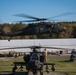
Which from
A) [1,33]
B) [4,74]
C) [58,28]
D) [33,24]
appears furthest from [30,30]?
[4,74]

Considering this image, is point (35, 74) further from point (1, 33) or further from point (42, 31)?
point (1, 33)

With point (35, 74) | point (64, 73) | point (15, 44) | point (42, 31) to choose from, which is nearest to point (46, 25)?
point (42, 31)

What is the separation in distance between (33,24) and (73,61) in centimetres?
882

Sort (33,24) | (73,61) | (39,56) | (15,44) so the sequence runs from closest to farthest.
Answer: (39,56) < (33,24) < (73,61) < (15,44)

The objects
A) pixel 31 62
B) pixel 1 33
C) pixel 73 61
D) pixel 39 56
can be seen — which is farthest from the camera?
pixel 73 61

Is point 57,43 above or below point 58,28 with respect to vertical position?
below

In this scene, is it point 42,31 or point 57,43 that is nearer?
point 42,31

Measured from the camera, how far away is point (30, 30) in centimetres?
2645

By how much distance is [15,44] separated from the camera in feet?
171

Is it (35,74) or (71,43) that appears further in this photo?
(71,43)

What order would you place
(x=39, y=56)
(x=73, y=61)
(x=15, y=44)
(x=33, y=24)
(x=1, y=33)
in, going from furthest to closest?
(x=15, y=44), (x=73, y=61), (x=1, y=33), (x=33, y=24), (x=39, y=56)

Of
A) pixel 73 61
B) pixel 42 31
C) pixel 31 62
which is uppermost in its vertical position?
pixel 42 31

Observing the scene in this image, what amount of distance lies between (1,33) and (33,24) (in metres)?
5.07

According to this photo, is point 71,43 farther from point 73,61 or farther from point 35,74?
point 35,74
